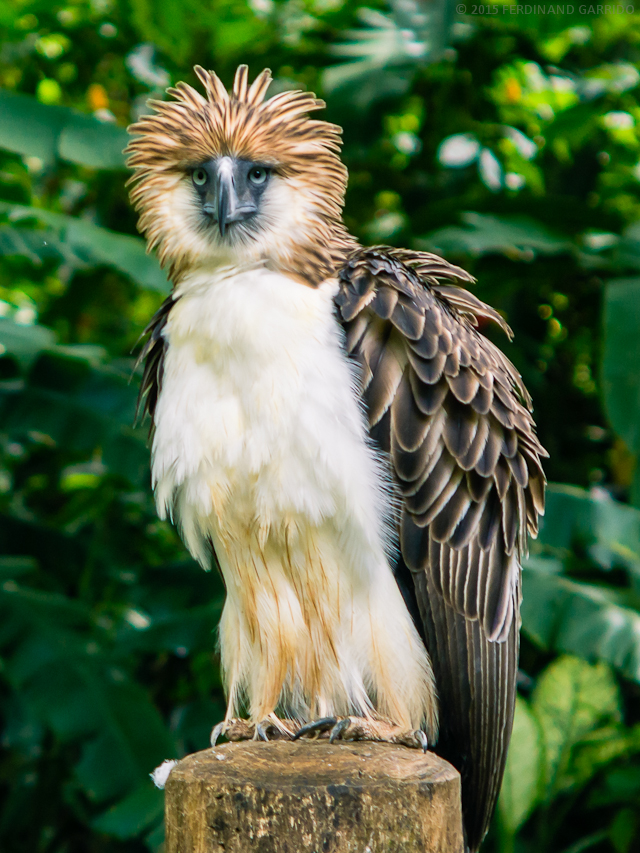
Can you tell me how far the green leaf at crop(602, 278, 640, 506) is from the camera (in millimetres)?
4039

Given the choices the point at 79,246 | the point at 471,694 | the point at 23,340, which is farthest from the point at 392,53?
the point at 471,694

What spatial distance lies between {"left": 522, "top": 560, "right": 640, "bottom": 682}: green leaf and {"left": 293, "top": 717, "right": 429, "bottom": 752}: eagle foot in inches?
63.9

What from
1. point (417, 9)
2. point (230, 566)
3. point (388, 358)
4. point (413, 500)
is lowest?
point (230, 566)

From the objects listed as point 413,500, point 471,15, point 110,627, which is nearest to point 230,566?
point 413,500

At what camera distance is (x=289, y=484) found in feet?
7.70

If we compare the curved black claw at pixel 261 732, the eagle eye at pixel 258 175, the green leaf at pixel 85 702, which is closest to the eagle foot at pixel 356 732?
the curved black claw at pixel 261 732

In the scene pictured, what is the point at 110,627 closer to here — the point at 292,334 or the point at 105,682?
the point at 105,682

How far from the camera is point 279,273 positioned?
2504 mm

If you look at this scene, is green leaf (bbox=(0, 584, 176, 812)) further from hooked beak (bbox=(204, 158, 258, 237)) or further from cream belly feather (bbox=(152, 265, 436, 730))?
hooked beak (bbox=(204, 158, 258, 237))

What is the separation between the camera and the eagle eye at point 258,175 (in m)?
2.57

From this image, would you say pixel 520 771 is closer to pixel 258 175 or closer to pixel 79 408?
pixel 79 408

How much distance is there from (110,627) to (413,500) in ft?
10.5

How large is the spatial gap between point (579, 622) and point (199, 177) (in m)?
2.42

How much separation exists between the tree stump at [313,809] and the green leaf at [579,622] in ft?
6.86
